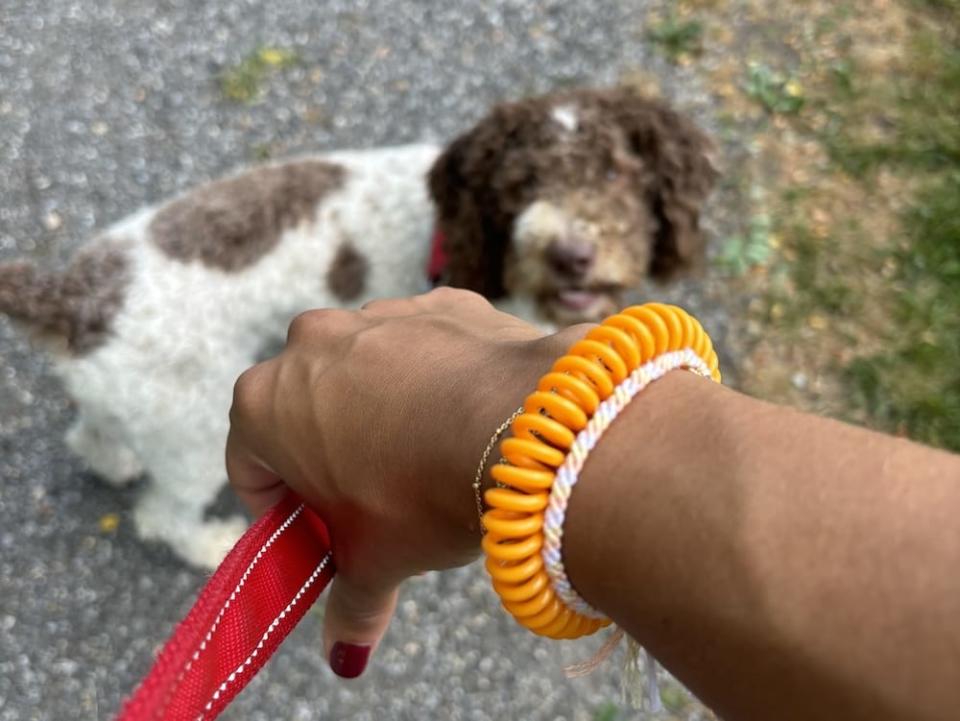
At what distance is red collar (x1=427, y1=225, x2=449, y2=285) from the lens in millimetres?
2340

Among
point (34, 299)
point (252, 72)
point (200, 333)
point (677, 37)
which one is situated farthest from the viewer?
point (677, 37)

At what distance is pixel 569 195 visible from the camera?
227 cm

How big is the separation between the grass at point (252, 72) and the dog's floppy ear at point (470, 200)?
137 centimetres

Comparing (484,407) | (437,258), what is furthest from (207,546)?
(484,407)

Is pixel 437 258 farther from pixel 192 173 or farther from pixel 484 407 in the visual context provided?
pixel 484 407

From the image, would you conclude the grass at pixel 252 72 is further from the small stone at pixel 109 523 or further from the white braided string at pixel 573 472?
the white braided string at pixel 573 472

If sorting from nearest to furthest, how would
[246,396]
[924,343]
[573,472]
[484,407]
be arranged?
[573,472] < [484,407] < [246,396] < [924,343]

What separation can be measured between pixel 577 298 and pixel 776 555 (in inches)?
70.5

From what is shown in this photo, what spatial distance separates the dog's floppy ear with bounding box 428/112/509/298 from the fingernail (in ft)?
4.02

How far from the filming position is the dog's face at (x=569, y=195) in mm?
2262

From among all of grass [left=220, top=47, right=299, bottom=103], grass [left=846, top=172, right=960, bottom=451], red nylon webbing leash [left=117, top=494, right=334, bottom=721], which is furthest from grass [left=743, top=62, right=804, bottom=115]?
red nylon webbing leash [left=117, top=494, right=334, bottom=721]

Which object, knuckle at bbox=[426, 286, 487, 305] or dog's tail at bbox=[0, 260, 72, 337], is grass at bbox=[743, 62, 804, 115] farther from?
dog's tail at bbox=[0, 260, 72, 337]

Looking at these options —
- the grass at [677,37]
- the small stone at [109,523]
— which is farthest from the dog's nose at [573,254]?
the grass at [677,37]

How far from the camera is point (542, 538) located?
73 cm
